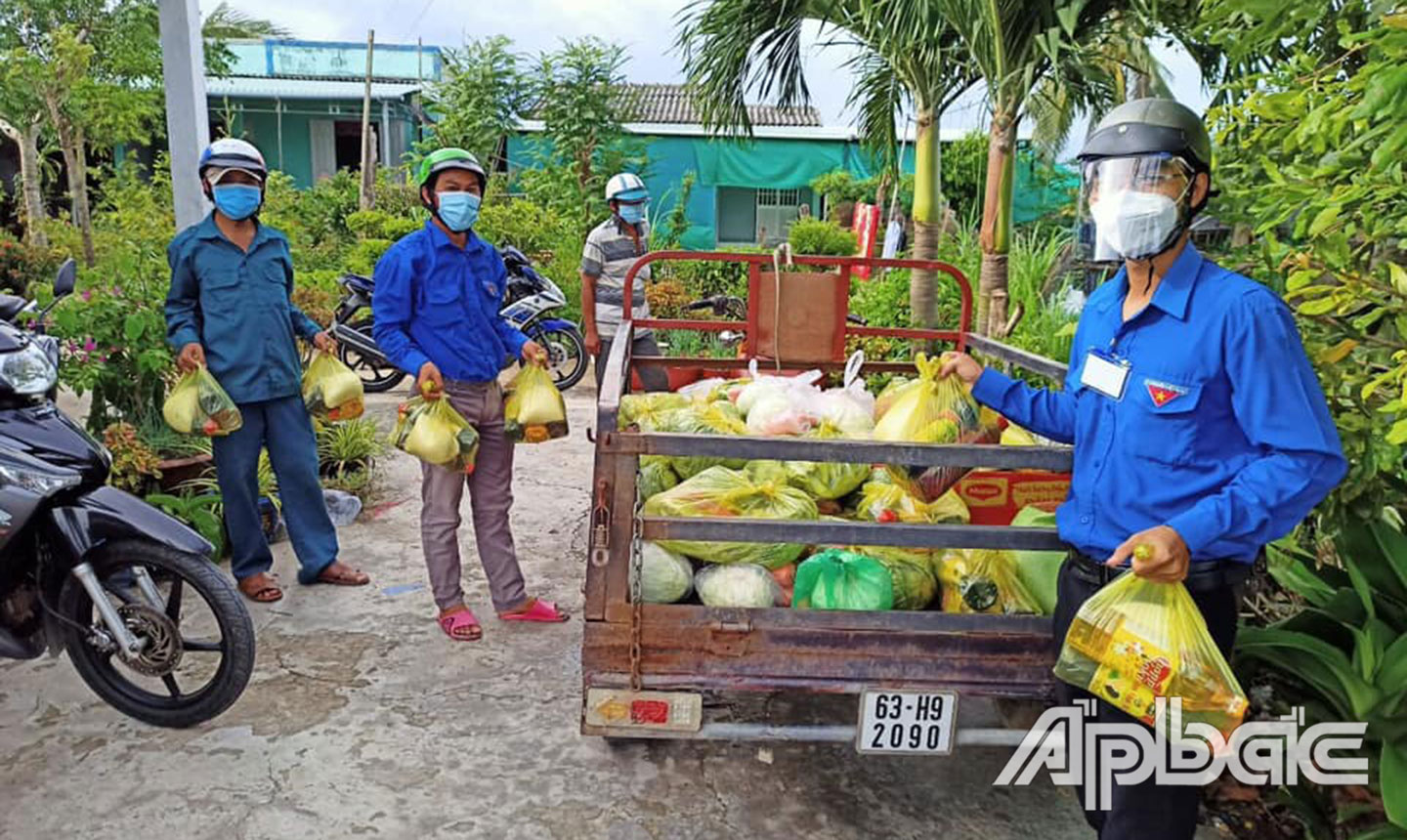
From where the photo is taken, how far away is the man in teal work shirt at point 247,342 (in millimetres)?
3736

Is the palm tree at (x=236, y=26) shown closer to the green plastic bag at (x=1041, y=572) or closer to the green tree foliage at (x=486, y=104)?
the green tree foliage at (x=486, y=104)

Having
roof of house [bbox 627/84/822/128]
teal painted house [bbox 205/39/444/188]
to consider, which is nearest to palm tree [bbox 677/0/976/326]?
roof of house [bbox 627/84/822/128]

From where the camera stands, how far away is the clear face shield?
2.00 metres

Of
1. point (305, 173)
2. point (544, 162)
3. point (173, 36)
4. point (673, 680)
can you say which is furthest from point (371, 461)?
point (305, 173)

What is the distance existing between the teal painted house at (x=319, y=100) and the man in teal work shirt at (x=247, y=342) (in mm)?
15344

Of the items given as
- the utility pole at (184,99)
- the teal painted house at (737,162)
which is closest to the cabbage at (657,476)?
the utility pole at (184,99)

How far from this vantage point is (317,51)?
21.6 m

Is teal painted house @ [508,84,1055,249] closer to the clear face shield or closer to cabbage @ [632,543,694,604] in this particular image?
cabbage @ [632,543,694,604]

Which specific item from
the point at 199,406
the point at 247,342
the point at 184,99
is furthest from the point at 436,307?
the point at 184,99

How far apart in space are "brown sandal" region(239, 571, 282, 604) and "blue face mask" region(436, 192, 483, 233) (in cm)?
165

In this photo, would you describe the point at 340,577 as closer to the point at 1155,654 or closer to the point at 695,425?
the point at 695,425

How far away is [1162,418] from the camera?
1.99 metres

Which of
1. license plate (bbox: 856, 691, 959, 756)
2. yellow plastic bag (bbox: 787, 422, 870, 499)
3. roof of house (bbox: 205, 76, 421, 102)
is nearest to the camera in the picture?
license plate (bbox: 856, 691, 959, 756)

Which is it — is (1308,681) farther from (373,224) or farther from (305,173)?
(305,173)
